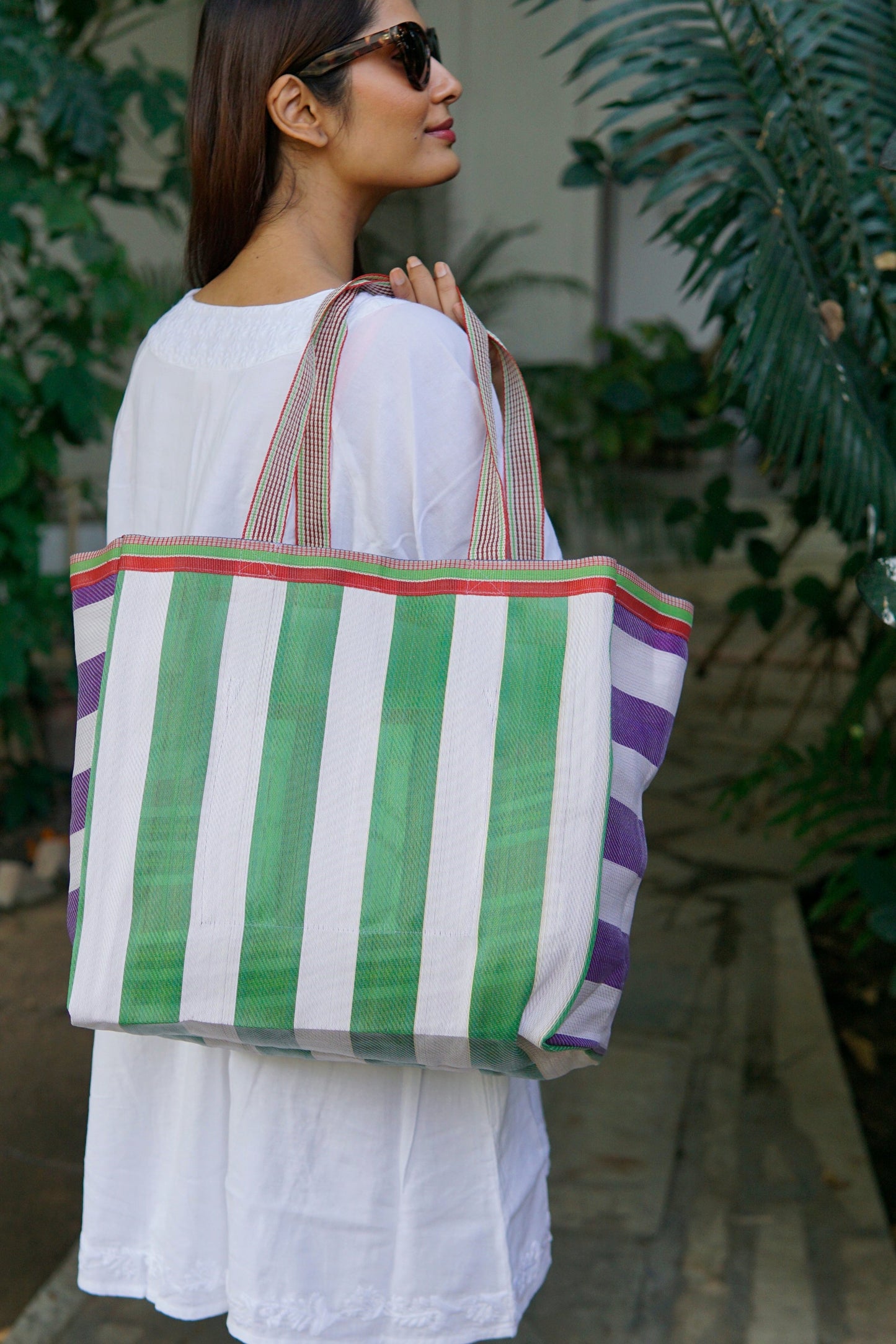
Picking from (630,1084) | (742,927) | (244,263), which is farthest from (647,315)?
(244,263)

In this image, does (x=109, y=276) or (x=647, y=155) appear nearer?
(x=647, y=155)

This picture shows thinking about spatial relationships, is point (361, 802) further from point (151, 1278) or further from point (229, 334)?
point (151, 1278)

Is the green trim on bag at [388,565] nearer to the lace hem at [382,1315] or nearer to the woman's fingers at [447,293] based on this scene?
the woman's fingers at [447,293]

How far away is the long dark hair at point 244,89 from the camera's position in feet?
3.49

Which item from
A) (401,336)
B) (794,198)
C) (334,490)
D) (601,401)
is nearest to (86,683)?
(334,490)

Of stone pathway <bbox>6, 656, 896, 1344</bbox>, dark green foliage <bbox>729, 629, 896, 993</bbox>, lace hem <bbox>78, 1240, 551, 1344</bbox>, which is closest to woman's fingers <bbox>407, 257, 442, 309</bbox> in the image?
lace hem <bbox>78, 1240, 551, 1344</bbox>

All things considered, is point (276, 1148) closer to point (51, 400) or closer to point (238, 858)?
point (238, 858)

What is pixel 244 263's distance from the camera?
1.13 metres

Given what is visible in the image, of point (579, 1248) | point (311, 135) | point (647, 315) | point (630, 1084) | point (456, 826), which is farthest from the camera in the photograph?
point (647, 315)

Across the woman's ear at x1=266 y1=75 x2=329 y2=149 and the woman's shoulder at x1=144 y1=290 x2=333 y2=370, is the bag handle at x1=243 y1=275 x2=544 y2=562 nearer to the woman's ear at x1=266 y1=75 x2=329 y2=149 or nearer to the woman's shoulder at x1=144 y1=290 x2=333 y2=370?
the woman's shoulder at x1=144 y1=290 x2=333 y2=370

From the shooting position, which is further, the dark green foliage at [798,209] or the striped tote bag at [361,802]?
the dark green foliage at [798,209]

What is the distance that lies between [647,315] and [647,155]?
8069 millimetres

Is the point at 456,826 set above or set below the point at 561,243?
below

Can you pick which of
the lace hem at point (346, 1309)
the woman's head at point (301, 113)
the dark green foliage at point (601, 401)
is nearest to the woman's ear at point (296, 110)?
the woman's head at point (301, 113)
